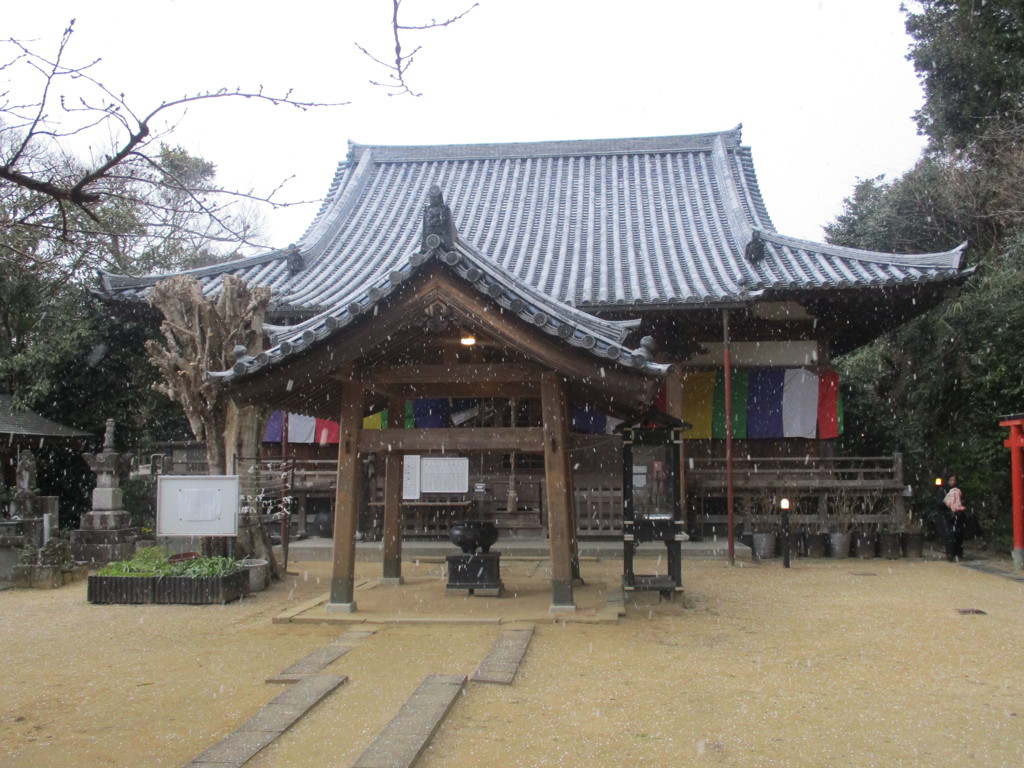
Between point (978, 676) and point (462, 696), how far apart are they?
3797 millimetres

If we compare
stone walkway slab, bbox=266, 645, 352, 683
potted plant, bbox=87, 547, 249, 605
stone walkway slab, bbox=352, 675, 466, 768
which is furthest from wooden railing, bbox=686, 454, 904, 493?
stone walkway slab, bbox=352, 675, 466, 768

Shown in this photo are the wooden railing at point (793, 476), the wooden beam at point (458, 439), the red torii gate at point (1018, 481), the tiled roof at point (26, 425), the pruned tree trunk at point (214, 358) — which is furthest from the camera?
the tiled roof at point (26, 425)

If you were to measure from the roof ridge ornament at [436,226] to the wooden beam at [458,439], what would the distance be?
6.10ft

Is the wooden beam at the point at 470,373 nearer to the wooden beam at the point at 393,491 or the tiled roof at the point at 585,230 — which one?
the wooden beam at the point at 393,491

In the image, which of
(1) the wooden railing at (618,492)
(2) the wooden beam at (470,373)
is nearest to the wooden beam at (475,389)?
(2) the wooden beam at (470,373)

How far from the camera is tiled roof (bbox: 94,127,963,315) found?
14.1 metres

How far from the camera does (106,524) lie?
13.8 metres

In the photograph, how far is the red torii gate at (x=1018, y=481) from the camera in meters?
12.3

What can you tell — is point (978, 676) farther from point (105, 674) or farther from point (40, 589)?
point (40, 589)

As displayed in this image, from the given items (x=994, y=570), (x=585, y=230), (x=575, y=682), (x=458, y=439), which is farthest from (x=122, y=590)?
(x=994, y=570)

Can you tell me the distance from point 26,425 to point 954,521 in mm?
16454

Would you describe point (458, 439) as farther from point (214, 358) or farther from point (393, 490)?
point (214, 358)

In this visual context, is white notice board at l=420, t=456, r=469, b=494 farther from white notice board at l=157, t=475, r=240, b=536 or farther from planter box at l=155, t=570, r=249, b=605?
planter box at l=155, t=570, r=249, b=605

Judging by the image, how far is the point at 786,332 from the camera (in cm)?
1541
